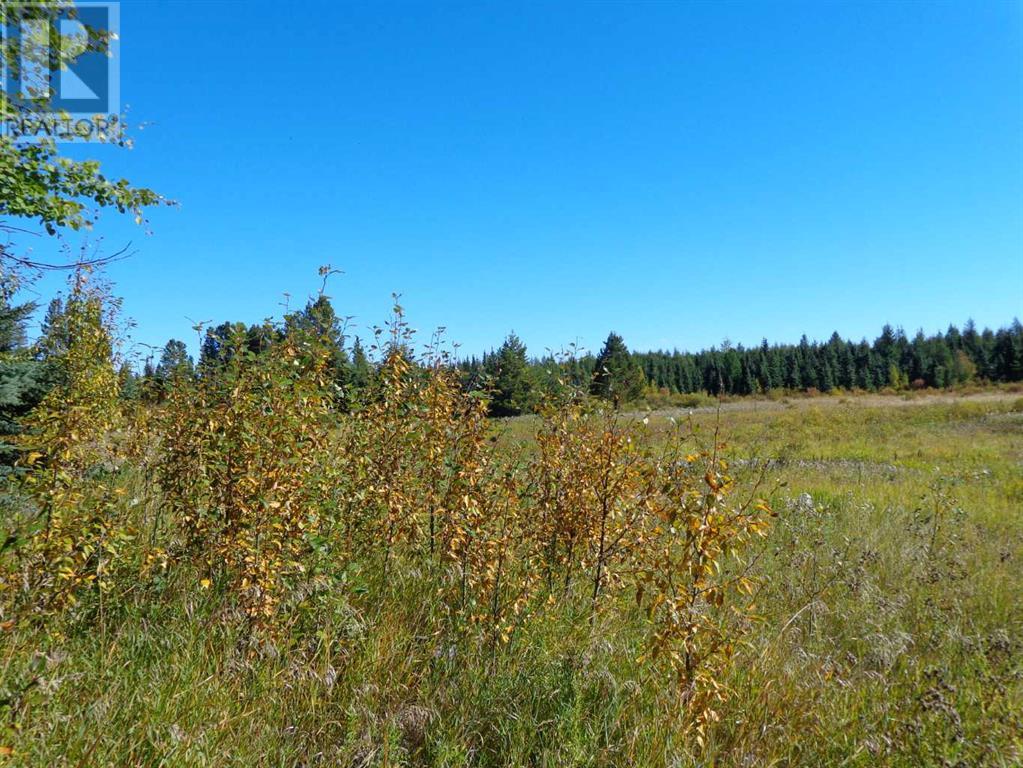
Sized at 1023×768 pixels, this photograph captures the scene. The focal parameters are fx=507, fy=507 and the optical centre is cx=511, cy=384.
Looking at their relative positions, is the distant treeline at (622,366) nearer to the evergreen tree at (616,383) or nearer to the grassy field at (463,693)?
the evergreen tree at (616,383)

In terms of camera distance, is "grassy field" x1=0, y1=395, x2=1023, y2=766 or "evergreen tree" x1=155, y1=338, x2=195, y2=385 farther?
"evergreen tree" x1=155, y1=338, x2=195, y2=385

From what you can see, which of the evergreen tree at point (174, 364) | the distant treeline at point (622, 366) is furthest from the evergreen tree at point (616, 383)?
the evergreen tree at point (174, 364)

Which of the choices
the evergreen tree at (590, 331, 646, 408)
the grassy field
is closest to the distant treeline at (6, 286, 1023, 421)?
the evergreen tree at (590, 331, 646, 408)

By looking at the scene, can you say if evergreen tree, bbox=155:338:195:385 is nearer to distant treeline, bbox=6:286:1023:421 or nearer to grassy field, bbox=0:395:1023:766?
distant treeline, bbox=6:286:1023:421

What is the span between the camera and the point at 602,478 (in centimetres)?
333

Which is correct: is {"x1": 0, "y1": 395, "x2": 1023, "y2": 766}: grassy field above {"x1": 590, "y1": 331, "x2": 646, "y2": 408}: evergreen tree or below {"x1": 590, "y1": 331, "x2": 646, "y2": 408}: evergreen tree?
below

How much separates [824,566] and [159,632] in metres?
5.27

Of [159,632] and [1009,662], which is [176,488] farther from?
[1009,662]

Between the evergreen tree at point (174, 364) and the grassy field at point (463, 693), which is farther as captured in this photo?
the evergreen tree at point (174, 364)

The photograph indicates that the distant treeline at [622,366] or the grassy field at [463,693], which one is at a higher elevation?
the distant treeline at [622,366]

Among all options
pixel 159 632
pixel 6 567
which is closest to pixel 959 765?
pixel 159 632

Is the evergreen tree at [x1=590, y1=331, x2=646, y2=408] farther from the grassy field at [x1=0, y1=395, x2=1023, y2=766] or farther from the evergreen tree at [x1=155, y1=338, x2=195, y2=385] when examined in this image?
the evergreen tree at [x1=155, y1=338, x2=195, y2=385]

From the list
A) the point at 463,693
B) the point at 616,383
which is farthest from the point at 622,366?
the point at 463,693

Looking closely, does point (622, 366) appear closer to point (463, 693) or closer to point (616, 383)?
point (616, 383)
